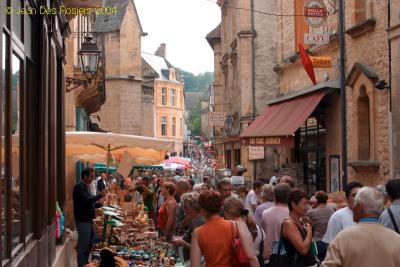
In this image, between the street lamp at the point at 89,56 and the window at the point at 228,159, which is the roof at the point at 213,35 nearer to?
the window at the point at 228,159

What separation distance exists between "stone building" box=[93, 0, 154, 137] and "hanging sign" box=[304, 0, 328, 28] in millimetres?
28256

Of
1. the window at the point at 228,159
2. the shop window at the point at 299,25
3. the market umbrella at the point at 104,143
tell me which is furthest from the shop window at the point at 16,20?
the window at the point at 228,159

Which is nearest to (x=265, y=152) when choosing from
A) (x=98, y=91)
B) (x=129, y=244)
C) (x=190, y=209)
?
(x=98, y=91)

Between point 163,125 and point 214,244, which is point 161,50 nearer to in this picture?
point 163,125

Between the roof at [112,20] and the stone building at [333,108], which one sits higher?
the roof at [112,20]

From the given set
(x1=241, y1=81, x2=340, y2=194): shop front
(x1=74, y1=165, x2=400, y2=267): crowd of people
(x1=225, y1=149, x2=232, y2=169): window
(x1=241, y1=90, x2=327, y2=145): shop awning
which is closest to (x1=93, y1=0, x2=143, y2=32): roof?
(x1=225, y1=149, x2=232, y2=169): window

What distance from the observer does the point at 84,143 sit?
1416 cm

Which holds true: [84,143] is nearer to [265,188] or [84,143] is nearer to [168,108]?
[265,188]

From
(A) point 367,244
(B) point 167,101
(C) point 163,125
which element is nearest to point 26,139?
(A) point 367,244

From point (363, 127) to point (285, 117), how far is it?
3668 mm

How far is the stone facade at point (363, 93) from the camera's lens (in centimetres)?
1608

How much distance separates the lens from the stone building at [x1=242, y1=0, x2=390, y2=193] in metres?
16.3

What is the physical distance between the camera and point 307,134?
2262 cm

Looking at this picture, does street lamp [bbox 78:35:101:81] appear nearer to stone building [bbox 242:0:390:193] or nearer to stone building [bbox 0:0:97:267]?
stone building [bbox 0:0:97:267]
